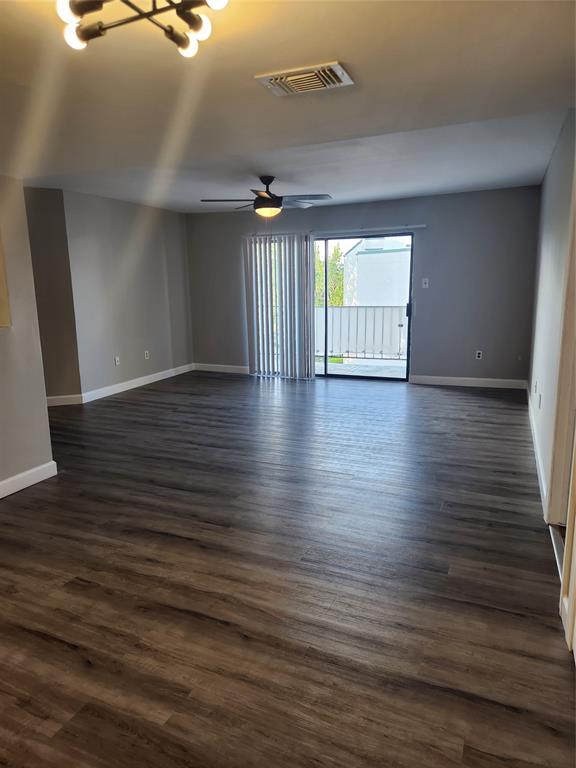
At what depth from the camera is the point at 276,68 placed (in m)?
2.03

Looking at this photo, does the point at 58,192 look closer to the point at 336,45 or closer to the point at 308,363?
the point at 308,363

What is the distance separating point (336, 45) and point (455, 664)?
2405 mm

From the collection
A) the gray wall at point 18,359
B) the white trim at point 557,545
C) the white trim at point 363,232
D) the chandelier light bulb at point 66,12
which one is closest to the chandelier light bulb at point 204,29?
the chandelier light bulb at point 66,12

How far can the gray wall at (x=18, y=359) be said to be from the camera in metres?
3.28

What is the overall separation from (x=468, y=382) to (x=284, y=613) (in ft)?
17.2

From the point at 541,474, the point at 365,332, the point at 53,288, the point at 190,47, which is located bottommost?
the point at 541,474

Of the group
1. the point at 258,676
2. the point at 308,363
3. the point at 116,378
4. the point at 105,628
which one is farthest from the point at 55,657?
the point at 308,363

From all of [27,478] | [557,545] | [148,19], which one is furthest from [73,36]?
[557,545]

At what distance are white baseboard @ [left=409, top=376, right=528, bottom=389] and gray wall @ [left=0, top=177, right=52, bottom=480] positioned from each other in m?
4.91

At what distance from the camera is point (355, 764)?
55.4 inches

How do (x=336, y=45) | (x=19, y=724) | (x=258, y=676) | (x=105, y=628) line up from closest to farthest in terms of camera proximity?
(x=19, y=724)
(x=258, y=676)
(x=336, y=45)
(x=105, y=628)

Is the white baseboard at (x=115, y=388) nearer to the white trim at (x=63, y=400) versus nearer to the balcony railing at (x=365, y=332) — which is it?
the white trim at (x=63, y=400)

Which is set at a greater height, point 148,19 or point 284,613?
point 148,19

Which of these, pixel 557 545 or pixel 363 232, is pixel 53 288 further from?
pixel 557 545
